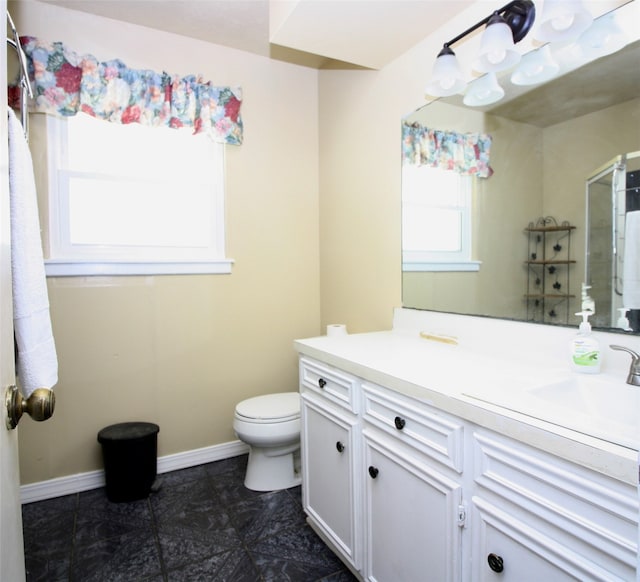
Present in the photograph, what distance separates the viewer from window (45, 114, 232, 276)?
220 cm

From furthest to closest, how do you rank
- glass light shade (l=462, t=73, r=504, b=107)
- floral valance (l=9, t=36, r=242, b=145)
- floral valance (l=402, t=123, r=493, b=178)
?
floral valance (l=9, t=36, r=242, b=145) < floral valance (l=402, t=123, r=493, b=178) < glass light shade (l=462, t=73, r=504, b=107)

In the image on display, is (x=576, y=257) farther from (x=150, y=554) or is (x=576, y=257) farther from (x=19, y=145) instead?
(x=150, y=554)

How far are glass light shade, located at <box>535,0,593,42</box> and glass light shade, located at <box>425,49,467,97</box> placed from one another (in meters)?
0.37

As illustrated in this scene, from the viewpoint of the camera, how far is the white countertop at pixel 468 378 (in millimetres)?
765

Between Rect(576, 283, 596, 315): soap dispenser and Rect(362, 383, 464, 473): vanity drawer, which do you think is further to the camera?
Rect(576, 283, 596, 315): soap dispenser

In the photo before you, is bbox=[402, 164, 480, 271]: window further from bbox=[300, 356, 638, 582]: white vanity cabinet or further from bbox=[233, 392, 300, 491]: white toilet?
bbox=[233, 392, 300, 491]: white toilet

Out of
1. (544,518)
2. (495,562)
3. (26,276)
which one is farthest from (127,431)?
(544,518)

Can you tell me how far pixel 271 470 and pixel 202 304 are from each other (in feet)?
3.47

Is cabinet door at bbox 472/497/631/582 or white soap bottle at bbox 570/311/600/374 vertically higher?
white soap bottle at bbox 570/311/600/374

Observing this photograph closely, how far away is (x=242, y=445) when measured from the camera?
2689mm

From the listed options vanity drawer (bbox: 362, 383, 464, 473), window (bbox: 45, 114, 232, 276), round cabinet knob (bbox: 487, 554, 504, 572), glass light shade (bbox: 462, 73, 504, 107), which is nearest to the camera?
round cabinet knob (bbox: 487, 554, 504, 572)

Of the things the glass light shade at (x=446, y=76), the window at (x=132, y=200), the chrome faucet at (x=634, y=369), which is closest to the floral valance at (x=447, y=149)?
the glass light shade at (x=446, y=76)

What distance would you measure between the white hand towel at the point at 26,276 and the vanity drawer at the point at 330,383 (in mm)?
932

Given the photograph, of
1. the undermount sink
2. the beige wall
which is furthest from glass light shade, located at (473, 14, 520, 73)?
the beige wall
